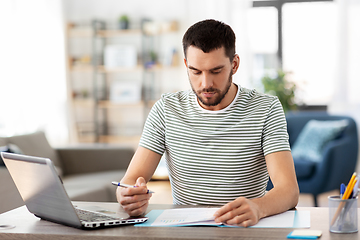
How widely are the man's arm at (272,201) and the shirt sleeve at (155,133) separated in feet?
1.20

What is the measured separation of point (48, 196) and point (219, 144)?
1.95 feet

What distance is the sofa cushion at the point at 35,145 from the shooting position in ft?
11.1

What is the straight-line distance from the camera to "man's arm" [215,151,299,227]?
110 cm

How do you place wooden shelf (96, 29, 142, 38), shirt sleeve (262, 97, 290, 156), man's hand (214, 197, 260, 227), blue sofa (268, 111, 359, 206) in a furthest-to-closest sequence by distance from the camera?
wooden shelf (96, 29, 142, 38) < blue sofa (268, 111, 359, 206) < shirt sleeve (262, 97, 290, 156) < man's hand (214, 197, 260, 227)

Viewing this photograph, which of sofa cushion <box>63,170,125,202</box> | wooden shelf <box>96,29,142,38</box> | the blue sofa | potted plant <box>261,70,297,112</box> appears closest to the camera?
sofa cushion <box>63,170,125,202</box>

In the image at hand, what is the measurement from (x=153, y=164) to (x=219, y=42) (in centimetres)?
45

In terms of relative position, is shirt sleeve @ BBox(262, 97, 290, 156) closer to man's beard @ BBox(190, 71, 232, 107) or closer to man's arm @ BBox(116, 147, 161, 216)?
man's beard @ BBox(190, 71, 232, 107)

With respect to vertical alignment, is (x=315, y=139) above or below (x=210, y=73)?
below

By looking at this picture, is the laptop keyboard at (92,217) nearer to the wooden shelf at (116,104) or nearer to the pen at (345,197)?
the pen at (345,197)

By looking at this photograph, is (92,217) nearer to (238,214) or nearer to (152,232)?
(152,232)

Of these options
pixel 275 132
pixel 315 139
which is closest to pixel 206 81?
pixel 275 132

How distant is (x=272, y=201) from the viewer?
122 centimetres

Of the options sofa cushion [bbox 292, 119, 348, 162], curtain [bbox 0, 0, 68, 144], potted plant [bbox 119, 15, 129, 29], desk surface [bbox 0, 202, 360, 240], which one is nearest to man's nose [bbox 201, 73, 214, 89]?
desk surface [bbox 0, 202, 360, 240]

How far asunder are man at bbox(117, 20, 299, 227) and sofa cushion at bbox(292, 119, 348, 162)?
234 cm
